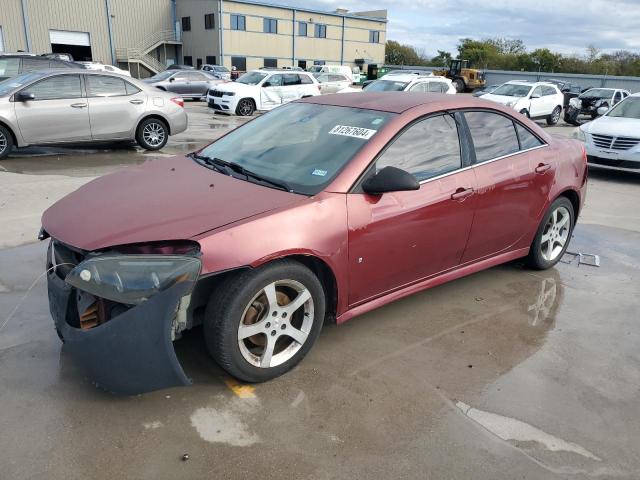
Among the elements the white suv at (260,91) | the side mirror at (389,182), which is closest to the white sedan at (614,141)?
the side mirror at (389,182)

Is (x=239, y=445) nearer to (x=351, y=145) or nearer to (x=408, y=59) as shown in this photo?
(x=351, y=145)

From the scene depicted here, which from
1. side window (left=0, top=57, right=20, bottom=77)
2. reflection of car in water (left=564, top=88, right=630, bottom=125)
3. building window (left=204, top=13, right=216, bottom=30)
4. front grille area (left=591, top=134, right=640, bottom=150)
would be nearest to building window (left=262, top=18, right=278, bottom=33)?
building window (left=204, top=13, right=216, bottom=30)

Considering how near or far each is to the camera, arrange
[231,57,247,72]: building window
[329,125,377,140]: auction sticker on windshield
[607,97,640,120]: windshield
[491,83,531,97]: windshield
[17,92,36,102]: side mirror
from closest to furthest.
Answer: [329,125,377,140]: auction sticker on windshield → [17,92,36,102]: side mirror → [607,97,640,120]: windshield → [491,83,531,97]: windshield → [231,57,247,72]: building window

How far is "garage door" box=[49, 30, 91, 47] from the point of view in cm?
4369

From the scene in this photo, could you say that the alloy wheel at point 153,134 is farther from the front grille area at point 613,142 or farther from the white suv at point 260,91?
the front grille area at point 613,142

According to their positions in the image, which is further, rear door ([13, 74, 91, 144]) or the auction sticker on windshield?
rear door ([13, 74, 91, 144])

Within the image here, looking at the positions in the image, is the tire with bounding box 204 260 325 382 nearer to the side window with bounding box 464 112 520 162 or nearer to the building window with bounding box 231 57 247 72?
the side window with bounding box 464 112 520 162

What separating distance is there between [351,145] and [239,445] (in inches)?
75.5

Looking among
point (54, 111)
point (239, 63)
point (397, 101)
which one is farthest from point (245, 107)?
point (239, 63)

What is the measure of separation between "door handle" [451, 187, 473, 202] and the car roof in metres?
0.62

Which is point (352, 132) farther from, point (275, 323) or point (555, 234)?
point (555, 234)

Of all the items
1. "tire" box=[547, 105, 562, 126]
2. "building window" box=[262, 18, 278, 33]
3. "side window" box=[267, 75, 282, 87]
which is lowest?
"tire" box=[547, 105, 562, 126]

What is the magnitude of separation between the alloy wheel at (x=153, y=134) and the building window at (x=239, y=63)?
42.6 meters

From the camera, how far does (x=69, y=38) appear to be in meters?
44.6
